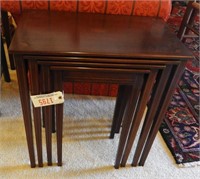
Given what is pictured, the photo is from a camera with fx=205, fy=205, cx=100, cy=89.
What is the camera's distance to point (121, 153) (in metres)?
1.03

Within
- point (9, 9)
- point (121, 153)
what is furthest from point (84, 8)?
point (121, 153)

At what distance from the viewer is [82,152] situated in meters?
1.17

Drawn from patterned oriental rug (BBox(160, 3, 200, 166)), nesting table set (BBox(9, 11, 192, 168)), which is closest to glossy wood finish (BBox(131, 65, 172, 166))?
nesting table set (BBox(9, 11, 192, 168))

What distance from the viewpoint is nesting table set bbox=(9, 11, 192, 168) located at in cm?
68

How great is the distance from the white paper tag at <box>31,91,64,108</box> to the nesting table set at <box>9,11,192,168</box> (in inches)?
0.8

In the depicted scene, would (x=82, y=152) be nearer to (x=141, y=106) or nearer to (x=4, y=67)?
(x=141, y=106)

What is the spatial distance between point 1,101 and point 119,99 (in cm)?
87

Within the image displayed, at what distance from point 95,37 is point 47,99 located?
30cm

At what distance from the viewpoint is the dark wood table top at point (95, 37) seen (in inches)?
26.9

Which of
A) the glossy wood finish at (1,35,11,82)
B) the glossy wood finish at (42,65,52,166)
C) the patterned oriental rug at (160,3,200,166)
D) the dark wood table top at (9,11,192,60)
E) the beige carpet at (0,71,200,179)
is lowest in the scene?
the beige carpet at (0,71,200,179)

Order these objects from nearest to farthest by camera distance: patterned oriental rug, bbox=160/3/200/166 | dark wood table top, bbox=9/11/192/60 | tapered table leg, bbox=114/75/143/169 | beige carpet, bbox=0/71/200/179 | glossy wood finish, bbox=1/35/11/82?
dark wood table top, bbox=9/11/192/60, tapered table leg, bbox=114/75/143/169, beige carpet, bbox=0/71/200/179, patterned oriental rug, bbox=160/3/200/166, glossy wood finish, bbox=1/35/11/82

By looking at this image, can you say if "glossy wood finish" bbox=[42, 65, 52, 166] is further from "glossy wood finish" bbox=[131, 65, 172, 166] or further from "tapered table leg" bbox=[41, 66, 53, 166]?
"glossy wood finish" bbox=[131, 65, 172, 166]

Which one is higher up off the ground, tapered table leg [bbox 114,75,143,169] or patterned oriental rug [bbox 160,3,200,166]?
tapered table leg [bbox 114,75,143,169]

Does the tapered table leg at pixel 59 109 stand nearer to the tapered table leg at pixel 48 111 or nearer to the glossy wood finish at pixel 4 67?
the tapered table leg at pixel 48 111
